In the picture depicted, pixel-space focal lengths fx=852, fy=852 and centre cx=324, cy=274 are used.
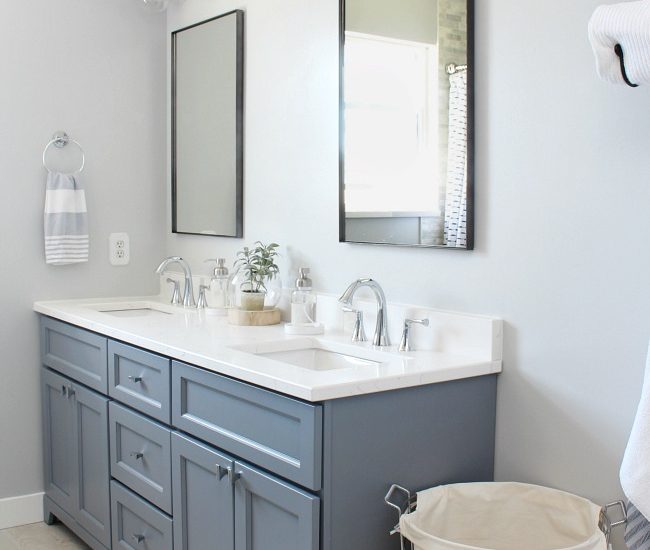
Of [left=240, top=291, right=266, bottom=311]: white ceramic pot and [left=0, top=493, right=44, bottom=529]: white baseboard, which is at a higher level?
[left=240, top=291, right=266, bottom=311]: white ceramic pot

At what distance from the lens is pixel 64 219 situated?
3.13 m

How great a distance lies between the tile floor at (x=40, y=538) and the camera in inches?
118

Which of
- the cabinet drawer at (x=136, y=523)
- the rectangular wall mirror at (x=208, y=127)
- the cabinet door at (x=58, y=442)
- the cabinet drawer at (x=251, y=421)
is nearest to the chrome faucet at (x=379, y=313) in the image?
the cabinet drawer at (x=251, y=421)

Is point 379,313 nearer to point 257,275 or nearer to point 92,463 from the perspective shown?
point 257,275

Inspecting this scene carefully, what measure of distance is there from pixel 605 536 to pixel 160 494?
1.22 m

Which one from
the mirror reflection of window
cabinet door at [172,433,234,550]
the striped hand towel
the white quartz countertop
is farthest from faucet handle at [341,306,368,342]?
the striped hand towel

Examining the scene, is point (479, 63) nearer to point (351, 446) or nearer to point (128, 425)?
point (351, 446)

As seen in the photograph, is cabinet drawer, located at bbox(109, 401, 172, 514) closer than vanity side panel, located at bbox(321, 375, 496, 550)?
No

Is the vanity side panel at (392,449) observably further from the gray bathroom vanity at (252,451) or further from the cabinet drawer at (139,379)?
the cabinet drawer at (139,379)

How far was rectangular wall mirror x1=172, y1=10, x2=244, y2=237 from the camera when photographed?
2.98 m

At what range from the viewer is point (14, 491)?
319 centimetres

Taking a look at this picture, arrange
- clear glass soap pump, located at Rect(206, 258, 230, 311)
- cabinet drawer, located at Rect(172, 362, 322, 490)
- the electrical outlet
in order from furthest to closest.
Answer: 1. the electrical outlet
2. clear glass soap pump, located at Rect(206, 258, 230, 311)
3. cabinet drawer, located at Rect(172, 362, 322, 490)

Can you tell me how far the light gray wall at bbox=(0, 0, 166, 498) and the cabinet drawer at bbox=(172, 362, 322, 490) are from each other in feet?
3.79

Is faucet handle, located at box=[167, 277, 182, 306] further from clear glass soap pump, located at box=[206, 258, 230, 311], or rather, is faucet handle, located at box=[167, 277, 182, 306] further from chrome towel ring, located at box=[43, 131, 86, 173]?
chrome towel ring, located at box=[43, 131, 86, 173]
